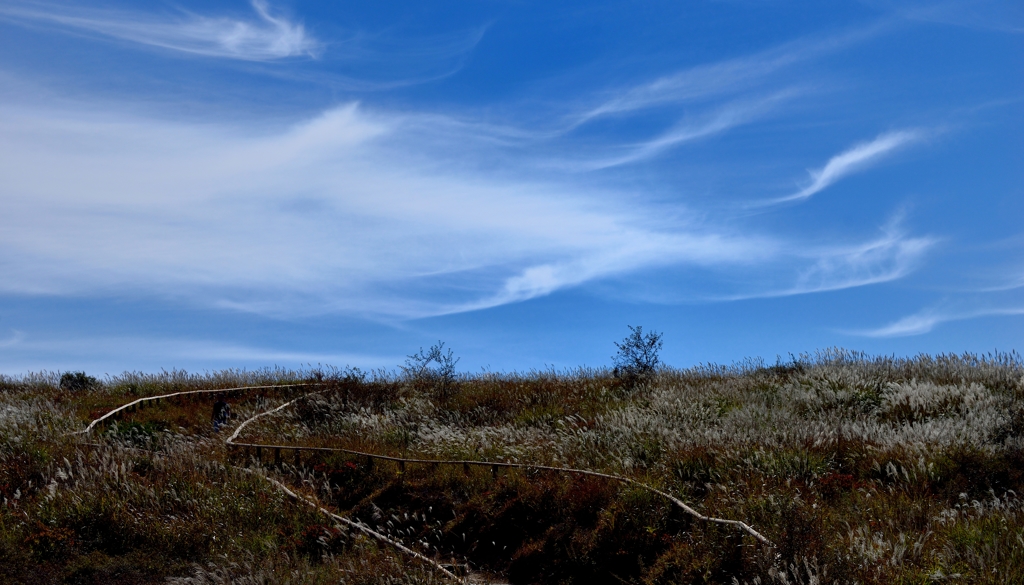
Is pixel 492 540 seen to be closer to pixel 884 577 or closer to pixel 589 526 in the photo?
pixel 589 526

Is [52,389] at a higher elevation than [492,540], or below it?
higher

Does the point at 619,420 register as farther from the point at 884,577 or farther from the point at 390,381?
the point at 390,381

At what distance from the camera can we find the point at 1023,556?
6051 millimetres

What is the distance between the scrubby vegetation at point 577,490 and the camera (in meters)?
6.68

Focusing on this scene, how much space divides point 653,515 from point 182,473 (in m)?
5.94

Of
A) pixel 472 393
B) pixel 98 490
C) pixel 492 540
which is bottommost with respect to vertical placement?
pixel 492 540

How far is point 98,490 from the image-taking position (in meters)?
8.83

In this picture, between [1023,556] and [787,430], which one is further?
[787,430]

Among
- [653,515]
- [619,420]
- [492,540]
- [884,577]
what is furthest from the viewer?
[619,420]

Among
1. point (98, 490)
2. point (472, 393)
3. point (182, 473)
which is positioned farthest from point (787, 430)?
point (98, 490)

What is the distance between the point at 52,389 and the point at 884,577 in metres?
19.1

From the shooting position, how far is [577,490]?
27.6 ft

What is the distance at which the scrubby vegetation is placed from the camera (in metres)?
6.68

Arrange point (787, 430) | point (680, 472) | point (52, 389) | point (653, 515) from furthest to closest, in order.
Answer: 1. point (52, 389)
2. point (787, 430)
3. point (680, 472)
4. point (653, 515)
